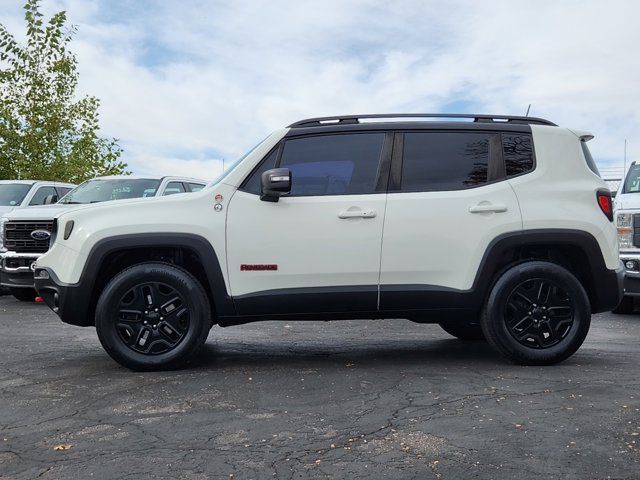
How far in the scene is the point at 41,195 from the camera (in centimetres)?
1480

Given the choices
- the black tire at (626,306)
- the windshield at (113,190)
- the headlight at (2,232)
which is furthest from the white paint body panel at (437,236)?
the headlight at (2,232)

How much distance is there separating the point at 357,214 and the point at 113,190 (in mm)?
7395

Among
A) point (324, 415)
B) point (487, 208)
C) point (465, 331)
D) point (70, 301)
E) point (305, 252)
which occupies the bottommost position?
point (324, 415)

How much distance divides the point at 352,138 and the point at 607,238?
2.20 metres

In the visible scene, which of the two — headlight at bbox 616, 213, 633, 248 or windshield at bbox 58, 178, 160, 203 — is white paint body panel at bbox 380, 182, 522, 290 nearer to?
headlight at bbox 616, 213, 633, 248

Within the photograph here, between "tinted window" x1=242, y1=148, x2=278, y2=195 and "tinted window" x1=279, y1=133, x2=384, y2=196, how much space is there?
74 mm

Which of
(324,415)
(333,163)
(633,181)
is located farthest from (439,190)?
(633,181)

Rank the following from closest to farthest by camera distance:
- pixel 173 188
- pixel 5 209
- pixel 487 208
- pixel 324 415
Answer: pixel 324 415, pixel 487 208, pixel 173 188, pixel 5 209

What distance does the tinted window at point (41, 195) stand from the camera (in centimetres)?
1463

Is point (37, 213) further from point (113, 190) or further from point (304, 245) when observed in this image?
point (304, 245)

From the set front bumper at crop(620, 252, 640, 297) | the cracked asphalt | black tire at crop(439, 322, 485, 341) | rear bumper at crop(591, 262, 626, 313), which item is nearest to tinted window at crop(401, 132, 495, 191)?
rear bumper at crop(591, 262, 626, 313)

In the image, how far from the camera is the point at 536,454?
3.92 metres

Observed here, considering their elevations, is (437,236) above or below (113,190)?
below

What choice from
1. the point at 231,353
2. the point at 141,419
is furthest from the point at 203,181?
the point at 141,419
